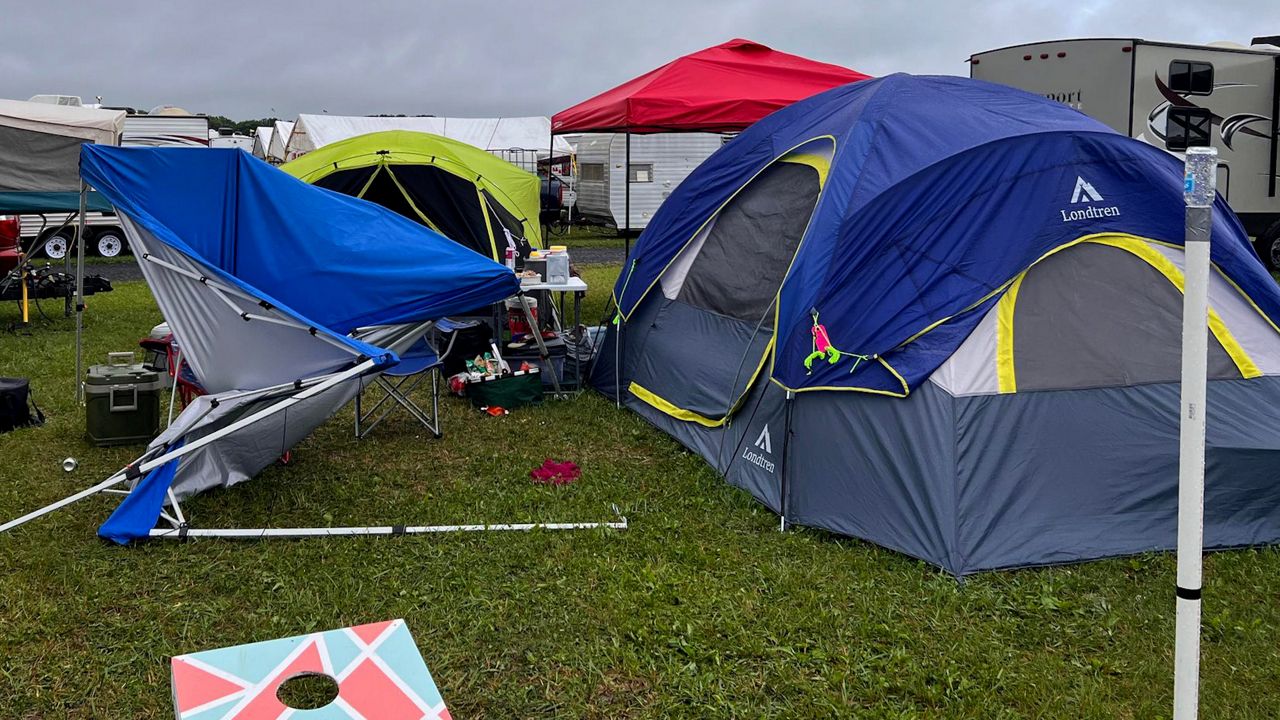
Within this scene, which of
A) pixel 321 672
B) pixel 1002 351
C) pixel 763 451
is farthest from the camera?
pixel 763 451

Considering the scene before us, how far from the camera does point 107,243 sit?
15898mm

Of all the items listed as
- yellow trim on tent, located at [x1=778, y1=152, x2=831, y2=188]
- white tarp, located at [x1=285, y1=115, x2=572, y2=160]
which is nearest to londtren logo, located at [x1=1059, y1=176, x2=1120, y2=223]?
yellow trim on tent, located at [x1=778, y1=152, x2=831, y2=188]

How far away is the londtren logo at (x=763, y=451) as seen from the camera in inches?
180

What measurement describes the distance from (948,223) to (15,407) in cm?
510

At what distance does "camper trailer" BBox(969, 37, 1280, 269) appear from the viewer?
34.9ft

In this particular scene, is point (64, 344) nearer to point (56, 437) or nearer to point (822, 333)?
point (56, 437)

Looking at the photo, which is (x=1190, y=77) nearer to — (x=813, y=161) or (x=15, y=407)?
(x=813, y=161)

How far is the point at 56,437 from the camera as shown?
5.77 metres

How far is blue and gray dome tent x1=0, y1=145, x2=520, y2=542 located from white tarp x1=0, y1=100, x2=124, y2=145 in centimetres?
379

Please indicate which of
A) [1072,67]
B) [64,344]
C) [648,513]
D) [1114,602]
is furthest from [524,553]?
[1072,67]

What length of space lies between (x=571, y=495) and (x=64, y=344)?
19.3 ft

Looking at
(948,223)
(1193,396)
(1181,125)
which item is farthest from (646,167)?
(1193,396)

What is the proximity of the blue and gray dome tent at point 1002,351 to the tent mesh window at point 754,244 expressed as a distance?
0.69 feet

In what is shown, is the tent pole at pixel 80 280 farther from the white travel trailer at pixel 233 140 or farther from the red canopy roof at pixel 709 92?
the white travel trailer at pixel 233 140
